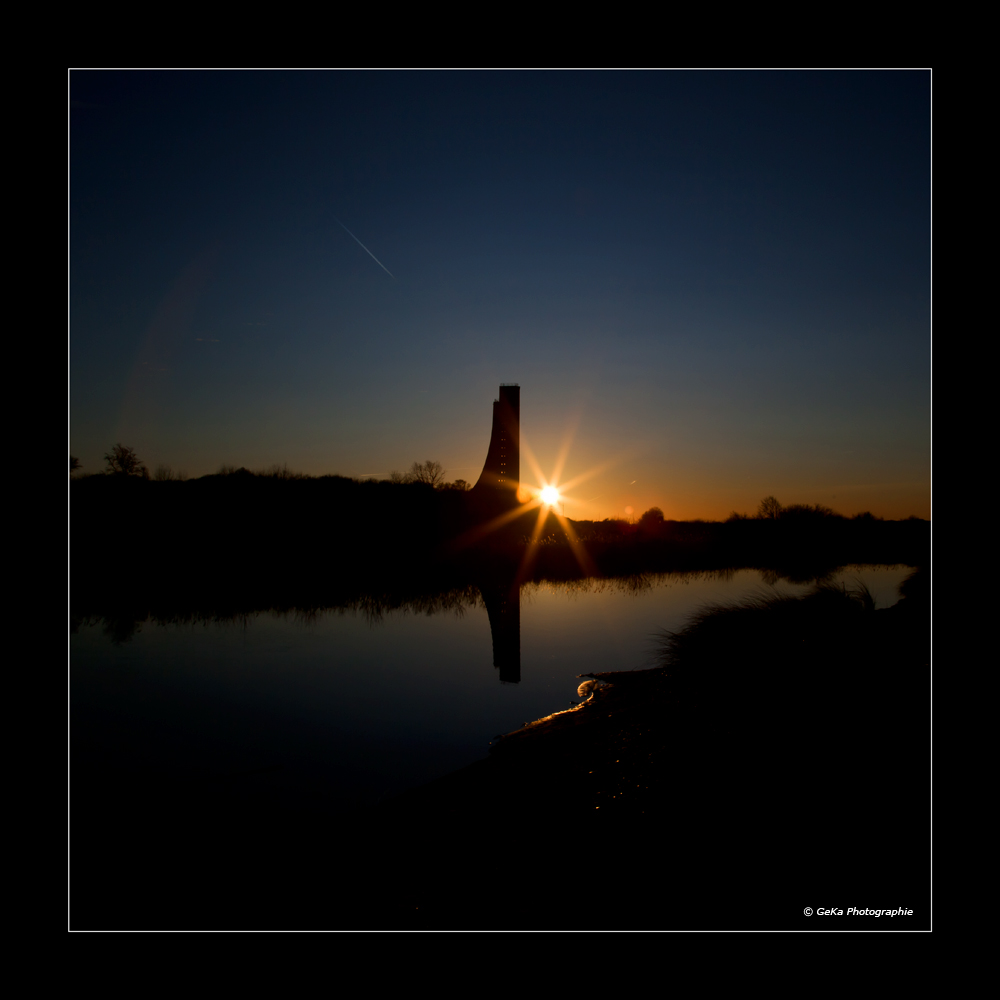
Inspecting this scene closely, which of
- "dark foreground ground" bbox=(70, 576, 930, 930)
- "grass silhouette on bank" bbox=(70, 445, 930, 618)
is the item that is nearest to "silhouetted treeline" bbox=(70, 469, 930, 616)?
"grass silhouette on bank" bbox=(70, 445, 930, 618)

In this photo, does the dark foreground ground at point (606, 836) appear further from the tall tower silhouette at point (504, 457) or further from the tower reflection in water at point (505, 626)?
the tall tower silhouette at point (504, 457)

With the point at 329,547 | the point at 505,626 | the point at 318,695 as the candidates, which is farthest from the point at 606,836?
the point at 329,547

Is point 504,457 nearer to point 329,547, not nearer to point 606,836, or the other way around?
point 329,547

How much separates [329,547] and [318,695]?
23.1 meters

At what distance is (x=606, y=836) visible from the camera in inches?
152

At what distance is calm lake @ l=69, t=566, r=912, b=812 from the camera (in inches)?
221

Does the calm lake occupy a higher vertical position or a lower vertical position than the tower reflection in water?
higher

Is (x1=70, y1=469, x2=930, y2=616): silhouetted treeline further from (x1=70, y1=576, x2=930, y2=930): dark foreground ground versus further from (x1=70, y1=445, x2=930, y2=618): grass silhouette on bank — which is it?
(x1=70, y1=576, x2=930, y2=930): dark foreground ground

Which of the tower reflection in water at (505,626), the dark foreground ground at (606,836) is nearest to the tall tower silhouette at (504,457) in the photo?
the tower reflection in water at (505,626)

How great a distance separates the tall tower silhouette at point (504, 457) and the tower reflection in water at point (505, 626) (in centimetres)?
1943

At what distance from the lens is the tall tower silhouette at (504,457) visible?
40.4 meters

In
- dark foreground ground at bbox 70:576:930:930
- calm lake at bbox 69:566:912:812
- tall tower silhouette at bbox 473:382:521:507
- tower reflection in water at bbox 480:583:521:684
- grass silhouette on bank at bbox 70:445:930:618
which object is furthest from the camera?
tall tower silhouette at bbox 473:382:521:507

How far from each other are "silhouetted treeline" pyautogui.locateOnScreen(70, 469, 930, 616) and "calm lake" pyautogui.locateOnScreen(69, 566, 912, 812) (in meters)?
3.83
